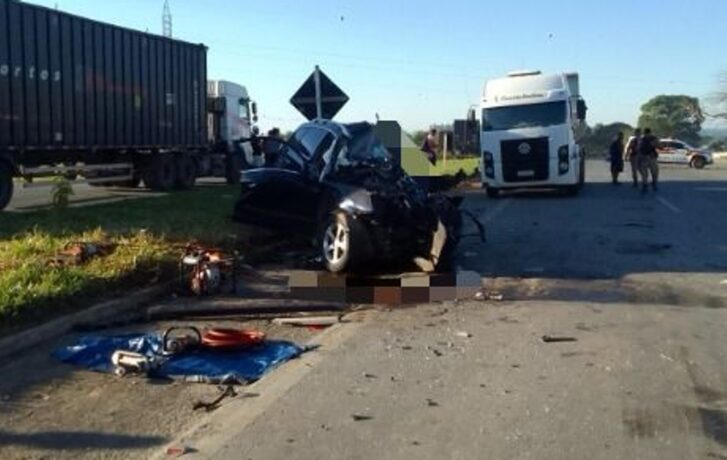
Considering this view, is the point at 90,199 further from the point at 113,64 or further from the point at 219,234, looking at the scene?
the point at 219,234

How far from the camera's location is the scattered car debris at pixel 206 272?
30.9ft

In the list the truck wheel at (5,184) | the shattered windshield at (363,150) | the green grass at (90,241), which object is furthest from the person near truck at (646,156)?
the truck wheel at (5,184)

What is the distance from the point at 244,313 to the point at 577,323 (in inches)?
121

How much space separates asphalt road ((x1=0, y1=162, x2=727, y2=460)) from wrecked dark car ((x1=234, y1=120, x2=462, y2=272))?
116 cm

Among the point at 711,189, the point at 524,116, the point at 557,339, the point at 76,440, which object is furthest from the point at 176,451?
the point at 711,189

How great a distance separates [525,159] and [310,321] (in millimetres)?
16343

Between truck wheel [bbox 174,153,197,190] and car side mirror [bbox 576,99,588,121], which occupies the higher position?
car side mirror [bbox 576,99,588,121]

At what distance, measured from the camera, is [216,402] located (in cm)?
566

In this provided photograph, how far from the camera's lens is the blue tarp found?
6273mm

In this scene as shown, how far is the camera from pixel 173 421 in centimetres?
531

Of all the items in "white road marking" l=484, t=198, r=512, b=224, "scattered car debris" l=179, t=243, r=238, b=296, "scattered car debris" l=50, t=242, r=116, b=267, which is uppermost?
"white road marking" l=484, t=198, r=512, b=224

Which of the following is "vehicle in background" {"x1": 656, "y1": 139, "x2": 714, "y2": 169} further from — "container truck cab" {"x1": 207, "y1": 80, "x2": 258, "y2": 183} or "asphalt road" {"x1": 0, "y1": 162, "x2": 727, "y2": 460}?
"asphalt road" {"x1": 0, "y1": 162, "x2": 727, "y2": 460}

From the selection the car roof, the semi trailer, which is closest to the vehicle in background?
the semi trailer

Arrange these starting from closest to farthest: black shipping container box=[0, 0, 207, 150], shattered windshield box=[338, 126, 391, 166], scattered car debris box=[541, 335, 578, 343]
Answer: scattered car debris box=[541, 335, 578, 343] < shattered windshield box=[338, 126, 391, 166] < black shipping container box=[0, 0, 207, 150]
